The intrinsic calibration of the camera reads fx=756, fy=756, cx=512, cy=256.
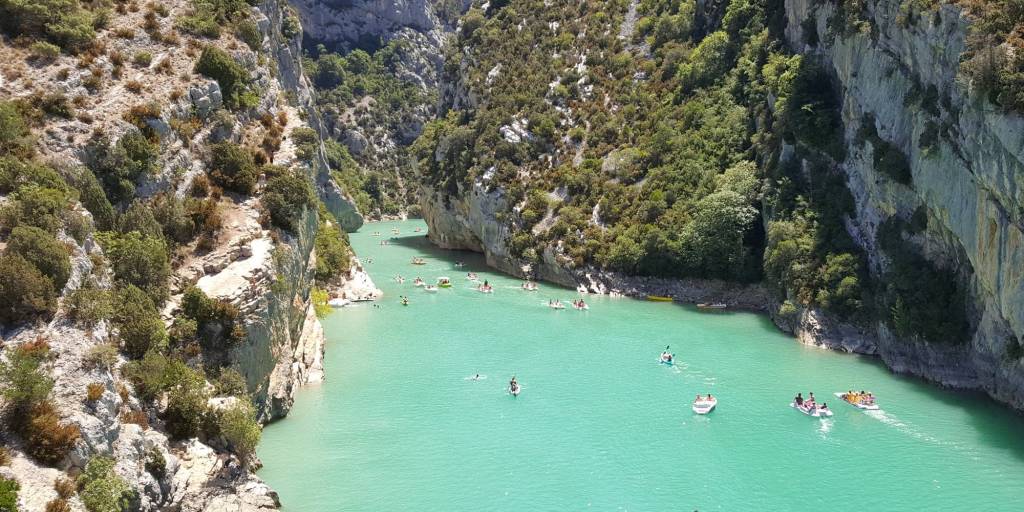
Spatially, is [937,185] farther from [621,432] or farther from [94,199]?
[94,199]

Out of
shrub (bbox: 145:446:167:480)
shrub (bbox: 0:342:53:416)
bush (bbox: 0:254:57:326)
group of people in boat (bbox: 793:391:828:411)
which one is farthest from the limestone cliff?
group of people in boat (bbox: 793:391:828:411)

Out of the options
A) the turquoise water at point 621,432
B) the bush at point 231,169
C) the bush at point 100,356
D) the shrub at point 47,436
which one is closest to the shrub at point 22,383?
the shrub at point 47,436

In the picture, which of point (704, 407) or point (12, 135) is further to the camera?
point (704, 407)

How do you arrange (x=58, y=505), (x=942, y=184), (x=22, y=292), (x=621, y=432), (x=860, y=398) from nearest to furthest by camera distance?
(x=58, y=505), (x=22, y=292), (x=621, y=432), (x=860, y=398), (x=942, y=184)

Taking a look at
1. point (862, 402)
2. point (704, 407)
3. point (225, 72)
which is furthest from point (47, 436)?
point (862, 402)

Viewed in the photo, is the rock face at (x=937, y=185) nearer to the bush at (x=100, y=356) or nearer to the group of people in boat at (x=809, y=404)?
the group of people in boat at (x=809, y=404)

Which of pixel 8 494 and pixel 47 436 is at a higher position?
pixel 47 436

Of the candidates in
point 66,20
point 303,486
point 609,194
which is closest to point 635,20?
point 609,194
